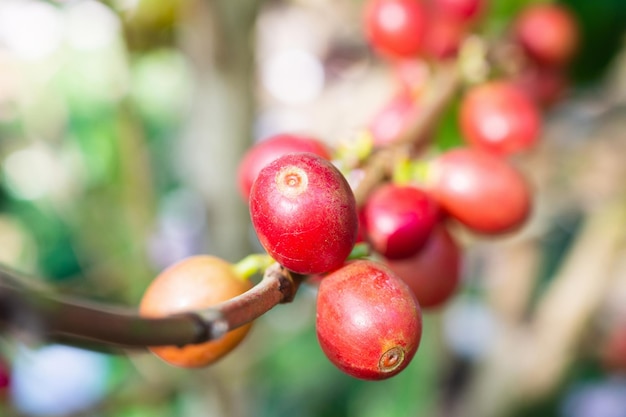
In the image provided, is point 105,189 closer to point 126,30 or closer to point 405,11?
point 126,30

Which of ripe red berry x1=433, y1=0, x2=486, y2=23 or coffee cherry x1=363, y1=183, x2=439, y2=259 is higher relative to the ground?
ripe red berry x1=433, y1=0, x2=486, y2=23

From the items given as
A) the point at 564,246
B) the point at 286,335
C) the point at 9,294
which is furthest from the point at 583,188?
the point at 9,294

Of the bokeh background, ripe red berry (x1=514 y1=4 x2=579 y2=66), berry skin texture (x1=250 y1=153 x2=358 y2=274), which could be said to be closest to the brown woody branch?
berry skin texture (x1=250 y1=153 x2=358 y2=274)

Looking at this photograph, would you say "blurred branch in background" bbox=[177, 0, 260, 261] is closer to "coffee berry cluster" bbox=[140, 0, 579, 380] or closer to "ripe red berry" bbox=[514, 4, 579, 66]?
"coffee berry cluster" bbox=[140, 0, 579, 380]

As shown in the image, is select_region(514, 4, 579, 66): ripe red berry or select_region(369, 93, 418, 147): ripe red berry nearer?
select_region(369, 93, 418, 147): ripe red berry

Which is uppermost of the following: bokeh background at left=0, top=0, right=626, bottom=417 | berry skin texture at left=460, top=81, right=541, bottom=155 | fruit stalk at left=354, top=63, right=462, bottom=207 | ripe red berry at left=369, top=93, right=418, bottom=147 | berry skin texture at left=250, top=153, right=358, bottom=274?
berry skin texture at left=250, top=153, right=358, bottom=274

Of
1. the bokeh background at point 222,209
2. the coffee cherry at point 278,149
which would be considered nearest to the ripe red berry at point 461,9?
the bokeh background at point 222,209

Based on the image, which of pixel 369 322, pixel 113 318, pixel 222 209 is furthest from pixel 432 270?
pixel 222 209
